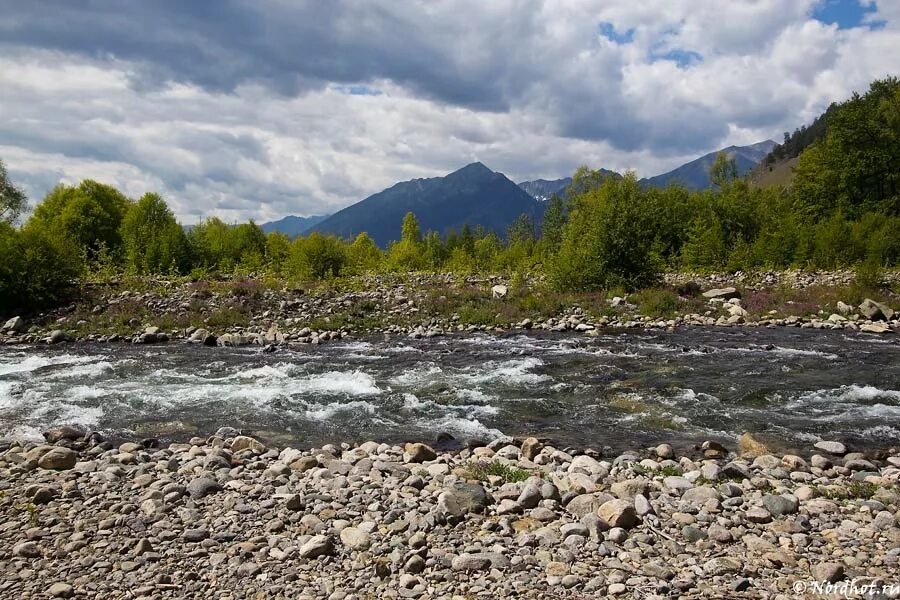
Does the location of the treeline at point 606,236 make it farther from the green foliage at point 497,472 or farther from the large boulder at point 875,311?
the green foliage at point 497,472

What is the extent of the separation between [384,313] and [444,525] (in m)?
20.5

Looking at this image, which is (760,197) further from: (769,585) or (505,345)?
(769,585)

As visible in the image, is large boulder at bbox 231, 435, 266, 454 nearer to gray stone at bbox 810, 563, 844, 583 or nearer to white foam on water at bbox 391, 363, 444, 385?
white foam on water at bbox 391, 363, 444, 385

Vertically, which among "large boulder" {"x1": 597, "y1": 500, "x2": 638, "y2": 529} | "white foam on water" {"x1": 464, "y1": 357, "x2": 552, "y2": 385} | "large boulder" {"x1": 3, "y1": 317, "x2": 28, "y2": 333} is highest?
"large boulder" {"x1": 3, "y1": 317, "x2": 28, "y2": 333}

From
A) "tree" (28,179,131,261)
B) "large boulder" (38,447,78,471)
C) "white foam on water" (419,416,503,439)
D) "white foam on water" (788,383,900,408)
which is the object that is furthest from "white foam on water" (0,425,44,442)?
"tree" (28,179,131,261)

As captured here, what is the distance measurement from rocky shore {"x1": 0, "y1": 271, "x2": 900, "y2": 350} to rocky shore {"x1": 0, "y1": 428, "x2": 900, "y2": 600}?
1387 cm

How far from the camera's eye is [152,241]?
143 feet

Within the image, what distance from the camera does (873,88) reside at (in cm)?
5288

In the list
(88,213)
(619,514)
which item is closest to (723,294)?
(619,514)

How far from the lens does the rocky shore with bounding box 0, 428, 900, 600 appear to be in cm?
520

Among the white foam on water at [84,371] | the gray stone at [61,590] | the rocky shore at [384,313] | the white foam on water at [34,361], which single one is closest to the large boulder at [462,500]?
the gray stone at [61,590]

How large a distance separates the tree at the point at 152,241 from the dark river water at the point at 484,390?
71.5 feet

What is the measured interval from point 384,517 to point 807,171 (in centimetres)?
6197

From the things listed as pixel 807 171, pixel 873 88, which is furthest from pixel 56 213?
pixel 873 88
